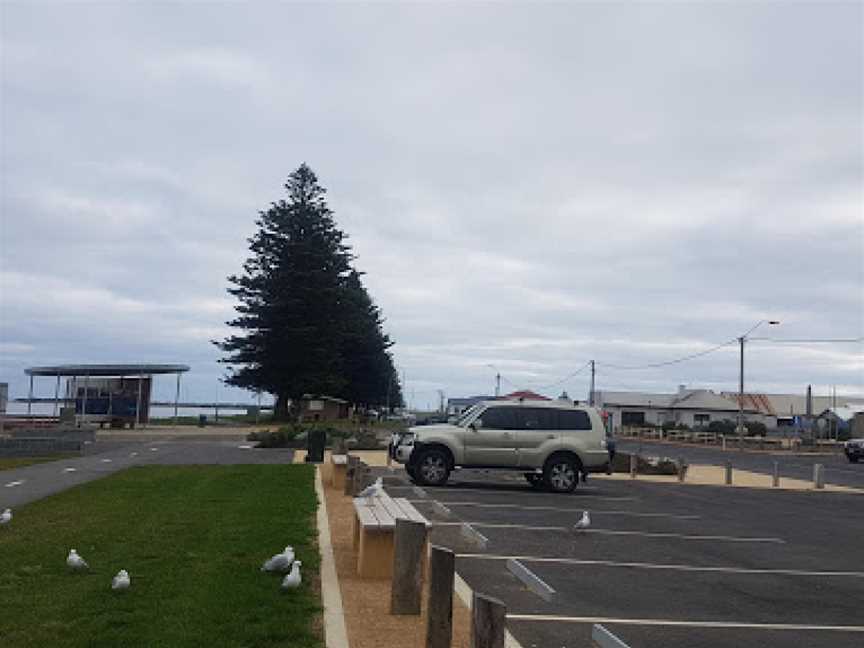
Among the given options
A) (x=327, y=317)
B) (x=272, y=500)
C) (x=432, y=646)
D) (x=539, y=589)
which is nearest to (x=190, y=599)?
(x=432, y=646)

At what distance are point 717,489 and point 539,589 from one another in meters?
17.7

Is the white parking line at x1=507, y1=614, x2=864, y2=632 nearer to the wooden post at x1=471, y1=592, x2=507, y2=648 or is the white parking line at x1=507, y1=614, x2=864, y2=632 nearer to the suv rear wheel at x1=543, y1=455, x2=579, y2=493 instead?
the wooden post at x1=471, y1=592, x2=507, y2=648

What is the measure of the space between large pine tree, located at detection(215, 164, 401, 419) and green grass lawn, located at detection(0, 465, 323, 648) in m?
42.5

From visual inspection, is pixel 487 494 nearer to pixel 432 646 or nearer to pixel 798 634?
pixel 798 634

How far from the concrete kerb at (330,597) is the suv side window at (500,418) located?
8.40m

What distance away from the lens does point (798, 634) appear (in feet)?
25.2

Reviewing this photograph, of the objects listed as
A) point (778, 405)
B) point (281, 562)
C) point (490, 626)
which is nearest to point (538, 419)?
point (281, 562)

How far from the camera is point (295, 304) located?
5794 cm

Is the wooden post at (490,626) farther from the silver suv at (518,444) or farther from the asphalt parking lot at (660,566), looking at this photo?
the silver suv at (518,444)

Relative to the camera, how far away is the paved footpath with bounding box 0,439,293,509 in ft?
54.4

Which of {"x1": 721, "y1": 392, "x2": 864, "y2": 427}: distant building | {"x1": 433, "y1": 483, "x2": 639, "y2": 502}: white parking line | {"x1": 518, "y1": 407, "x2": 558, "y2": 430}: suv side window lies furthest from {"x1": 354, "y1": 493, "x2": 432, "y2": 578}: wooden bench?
{"x1": 721, "y1": 392, "x2": 864, "y2": 427}: distant building

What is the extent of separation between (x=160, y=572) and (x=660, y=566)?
5502mm

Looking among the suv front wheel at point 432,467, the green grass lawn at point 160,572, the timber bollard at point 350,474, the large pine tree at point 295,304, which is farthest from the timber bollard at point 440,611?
the large pine tree at point 295,304

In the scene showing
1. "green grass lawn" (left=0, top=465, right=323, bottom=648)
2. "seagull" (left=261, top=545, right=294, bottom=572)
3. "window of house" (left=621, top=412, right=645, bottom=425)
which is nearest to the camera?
"green grass lawn" (left=0, top=465, right=323, bottom=648)
